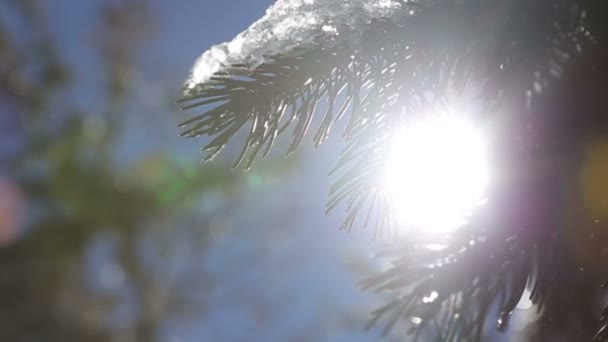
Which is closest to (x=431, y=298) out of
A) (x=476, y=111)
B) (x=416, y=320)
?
(x=416, y=320)

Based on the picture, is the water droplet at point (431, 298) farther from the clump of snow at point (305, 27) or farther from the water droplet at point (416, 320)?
the clump of snow at point (305, 27)

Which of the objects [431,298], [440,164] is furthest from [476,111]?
[431,298]

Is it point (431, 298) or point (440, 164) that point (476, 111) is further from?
point (431, 298)

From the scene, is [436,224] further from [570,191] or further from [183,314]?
[183,314]

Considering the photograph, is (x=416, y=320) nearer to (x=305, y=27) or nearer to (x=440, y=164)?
(x=440, y=164)

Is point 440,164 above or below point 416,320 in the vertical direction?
above

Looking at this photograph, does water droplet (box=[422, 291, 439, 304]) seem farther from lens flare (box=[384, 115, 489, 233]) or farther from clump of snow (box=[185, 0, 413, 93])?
clump of snow (box=[185, 0, 413, 93])

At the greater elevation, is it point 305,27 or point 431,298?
point 305,27

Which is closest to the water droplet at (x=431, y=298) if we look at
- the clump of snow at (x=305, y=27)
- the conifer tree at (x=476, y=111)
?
the conifer tree at (x=476, y=111)
